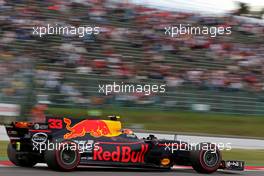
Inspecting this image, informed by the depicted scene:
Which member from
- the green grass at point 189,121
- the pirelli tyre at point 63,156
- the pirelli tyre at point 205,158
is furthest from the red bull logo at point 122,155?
the green grass at point 189,121

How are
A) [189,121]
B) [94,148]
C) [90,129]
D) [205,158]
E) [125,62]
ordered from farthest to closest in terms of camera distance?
[189,121] → [125,62] → [205,158] → [90,129] → [94,148]

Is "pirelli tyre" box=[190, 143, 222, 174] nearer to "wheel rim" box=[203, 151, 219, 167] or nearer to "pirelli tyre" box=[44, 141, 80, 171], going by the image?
"wheel rim" box=[203, 151, 219, 167]

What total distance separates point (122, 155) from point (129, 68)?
7.53 m

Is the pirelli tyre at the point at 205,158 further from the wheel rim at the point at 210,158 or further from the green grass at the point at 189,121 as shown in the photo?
the green grass at the point at 189,121

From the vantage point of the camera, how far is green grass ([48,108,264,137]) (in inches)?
630

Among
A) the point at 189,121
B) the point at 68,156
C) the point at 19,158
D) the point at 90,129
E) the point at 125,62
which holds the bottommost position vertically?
the point at 189,121

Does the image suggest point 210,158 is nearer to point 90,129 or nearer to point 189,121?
point 90,129

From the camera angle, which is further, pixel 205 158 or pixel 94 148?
pixel 205 158

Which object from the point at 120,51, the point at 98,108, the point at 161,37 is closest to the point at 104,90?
the point at 98,108

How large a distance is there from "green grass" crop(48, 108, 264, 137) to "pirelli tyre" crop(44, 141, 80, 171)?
5.95m

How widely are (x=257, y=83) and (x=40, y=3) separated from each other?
748cm

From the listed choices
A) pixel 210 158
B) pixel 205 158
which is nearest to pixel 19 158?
pixel 205 158

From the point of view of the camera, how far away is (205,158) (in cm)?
973

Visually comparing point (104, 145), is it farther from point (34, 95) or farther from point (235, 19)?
point (235, 19)
